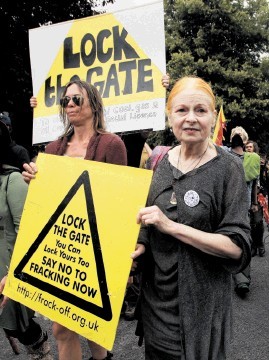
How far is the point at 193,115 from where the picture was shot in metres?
1.48

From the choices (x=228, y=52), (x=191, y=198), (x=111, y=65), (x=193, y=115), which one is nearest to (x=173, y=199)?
(x=191, y=198)

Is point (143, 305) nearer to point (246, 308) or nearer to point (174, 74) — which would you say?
point (246, 308)

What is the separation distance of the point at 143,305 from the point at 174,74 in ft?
64.6

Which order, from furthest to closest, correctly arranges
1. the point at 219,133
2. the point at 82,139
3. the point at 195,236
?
the point at 219,133, the point at 82,139, the point at 195,236

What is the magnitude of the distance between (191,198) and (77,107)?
108 centimetres

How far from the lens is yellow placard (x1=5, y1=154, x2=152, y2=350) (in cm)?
156

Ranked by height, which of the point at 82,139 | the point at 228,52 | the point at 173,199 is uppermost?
the point at 228,52

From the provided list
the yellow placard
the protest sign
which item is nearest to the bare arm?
the yellow placard

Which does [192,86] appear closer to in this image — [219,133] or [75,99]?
[75,99]

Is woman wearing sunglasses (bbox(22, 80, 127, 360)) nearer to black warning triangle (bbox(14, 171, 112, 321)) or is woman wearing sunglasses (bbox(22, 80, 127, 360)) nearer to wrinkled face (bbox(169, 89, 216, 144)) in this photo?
black warning triangle (bbox(14, 171, 112, 321))

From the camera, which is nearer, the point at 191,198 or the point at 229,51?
the point at 191,198

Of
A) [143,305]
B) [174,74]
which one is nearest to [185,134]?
[143,305]

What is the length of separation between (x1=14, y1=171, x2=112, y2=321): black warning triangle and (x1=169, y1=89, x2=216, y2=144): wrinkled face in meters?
0.45

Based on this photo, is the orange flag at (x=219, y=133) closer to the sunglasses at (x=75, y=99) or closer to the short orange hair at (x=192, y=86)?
the sunglasses at (x=75, y=99)
